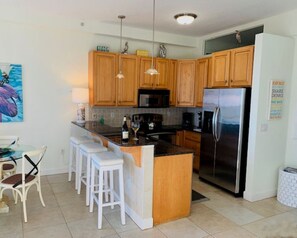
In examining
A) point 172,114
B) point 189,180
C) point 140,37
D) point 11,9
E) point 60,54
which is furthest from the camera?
point 172,114

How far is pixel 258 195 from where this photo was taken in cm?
375

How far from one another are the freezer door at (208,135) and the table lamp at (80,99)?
2.14m

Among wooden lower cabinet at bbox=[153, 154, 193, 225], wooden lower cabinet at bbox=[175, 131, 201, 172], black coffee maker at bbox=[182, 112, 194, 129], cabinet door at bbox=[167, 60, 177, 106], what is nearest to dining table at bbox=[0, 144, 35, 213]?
wooden lower cabinet at bbox=[153, 154, 193, 225]

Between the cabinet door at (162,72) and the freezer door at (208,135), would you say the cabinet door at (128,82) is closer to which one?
the cabinet door at (162,72)

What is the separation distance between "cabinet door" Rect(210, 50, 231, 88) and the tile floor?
6.22 feet

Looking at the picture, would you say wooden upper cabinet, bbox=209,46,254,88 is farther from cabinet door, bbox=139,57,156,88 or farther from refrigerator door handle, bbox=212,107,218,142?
cabinet door, bbox=139,57,156,88

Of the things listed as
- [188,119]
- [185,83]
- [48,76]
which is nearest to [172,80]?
[185,83]

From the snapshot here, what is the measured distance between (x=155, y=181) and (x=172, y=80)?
2957 millimetres

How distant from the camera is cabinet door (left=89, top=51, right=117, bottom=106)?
4570 mm

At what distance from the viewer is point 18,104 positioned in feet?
13.9

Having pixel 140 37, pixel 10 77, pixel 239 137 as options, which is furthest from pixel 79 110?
→ pixel 239 137

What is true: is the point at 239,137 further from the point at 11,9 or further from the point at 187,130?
the point at 11,9

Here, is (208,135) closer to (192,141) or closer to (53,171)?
(192,141)

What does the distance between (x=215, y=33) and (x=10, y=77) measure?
406 centimetres
